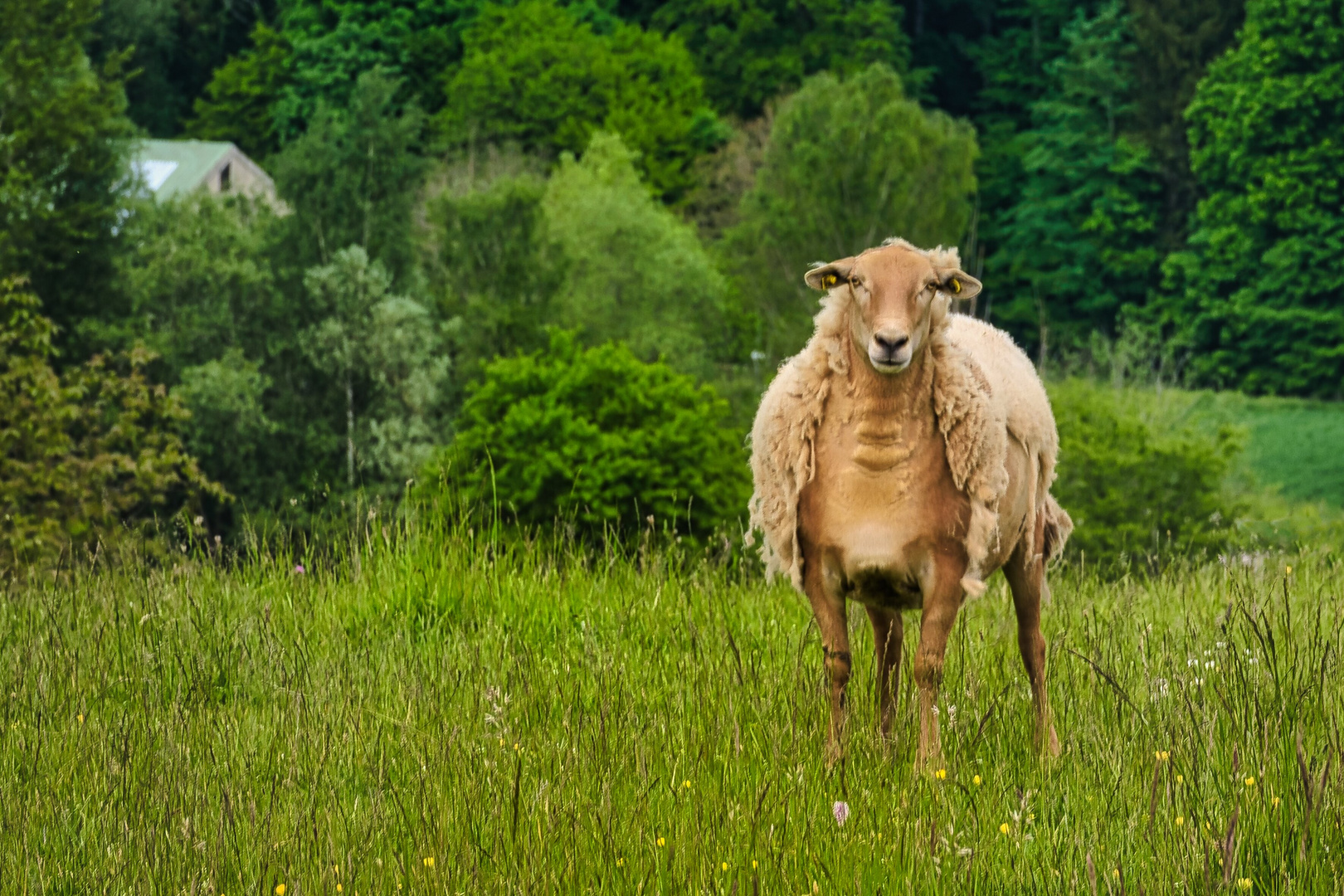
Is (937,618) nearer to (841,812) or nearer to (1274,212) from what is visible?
(841,812)

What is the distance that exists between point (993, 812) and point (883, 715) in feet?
2.58

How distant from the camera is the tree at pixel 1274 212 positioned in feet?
140

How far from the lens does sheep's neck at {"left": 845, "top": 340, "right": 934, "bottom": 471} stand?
12.4ft

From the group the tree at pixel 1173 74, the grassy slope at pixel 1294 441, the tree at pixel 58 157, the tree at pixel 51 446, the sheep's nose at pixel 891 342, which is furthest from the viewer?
the tree at pixel 1173 74

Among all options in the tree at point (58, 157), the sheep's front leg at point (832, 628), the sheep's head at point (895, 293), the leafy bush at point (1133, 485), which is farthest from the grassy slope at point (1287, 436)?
the sheep's front leg at point (832, 628)

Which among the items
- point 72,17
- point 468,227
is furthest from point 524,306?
point 72,17

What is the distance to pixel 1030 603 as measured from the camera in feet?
14.3

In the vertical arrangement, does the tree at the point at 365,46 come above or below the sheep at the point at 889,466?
above

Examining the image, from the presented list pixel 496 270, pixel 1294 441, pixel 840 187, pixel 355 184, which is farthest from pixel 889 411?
pixel 1294 441

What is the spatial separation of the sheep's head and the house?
137 ft

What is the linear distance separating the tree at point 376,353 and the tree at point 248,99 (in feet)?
64.4

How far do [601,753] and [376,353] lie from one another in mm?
33326

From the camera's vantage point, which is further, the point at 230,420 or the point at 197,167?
the point at 197,167

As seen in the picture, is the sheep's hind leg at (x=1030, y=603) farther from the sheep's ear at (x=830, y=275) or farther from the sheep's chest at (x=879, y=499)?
the sheep's ear at (x=830, y=275)
